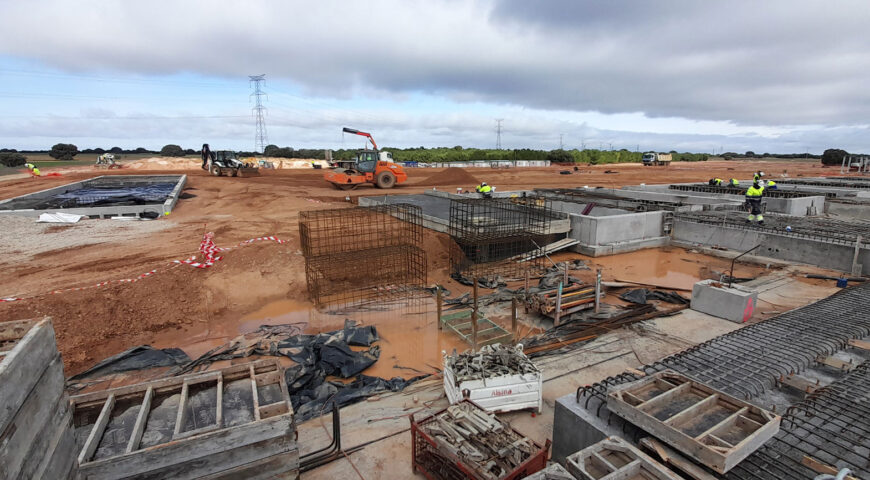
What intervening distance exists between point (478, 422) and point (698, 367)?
284cm

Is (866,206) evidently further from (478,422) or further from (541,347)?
(478,422)

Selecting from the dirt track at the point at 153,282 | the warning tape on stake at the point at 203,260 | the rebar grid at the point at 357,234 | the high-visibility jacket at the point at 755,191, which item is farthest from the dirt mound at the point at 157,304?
the high-visibility jacket at the point at 755,191

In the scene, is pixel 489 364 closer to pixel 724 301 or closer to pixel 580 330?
pixel 580 330

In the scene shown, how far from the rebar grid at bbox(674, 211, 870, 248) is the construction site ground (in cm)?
136

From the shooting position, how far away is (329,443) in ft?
17.7

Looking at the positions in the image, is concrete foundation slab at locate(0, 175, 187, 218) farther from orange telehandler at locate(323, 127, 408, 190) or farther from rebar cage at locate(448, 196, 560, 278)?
rebar cage at locate(448, 196, 560, 278)

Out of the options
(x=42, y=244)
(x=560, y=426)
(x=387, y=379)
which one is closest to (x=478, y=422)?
(x=560, y=426)

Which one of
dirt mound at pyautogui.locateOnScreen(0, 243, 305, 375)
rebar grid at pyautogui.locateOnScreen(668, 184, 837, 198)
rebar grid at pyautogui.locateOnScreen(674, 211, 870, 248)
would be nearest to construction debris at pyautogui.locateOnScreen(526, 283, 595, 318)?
dirt mound at pyautogui.locateOnScreen(0, 243, 305, 375)

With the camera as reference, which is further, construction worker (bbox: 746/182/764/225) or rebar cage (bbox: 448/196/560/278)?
construction worker (bbox: 746/182/764/225)

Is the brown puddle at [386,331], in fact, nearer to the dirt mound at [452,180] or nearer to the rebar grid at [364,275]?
the rebar grid at [364,275]

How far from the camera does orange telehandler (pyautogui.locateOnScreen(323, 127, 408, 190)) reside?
1068 inches

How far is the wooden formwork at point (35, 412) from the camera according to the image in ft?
6.27

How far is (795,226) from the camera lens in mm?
15039

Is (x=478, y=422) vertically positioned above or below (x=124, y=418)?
below
